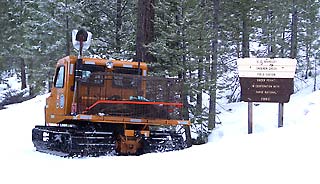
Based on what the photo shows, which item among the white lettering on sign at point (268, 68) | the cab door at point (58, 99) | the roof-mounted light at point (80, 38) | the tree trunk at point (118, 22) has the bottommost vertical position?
the cab door at point (58, 99)

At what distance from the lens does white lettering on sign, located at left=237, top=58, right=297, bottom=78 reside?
10.8 meters

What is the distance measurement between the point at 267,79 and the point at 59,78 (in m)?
5.17

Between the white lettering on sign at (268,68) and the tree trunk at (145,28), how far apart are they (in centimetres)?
616

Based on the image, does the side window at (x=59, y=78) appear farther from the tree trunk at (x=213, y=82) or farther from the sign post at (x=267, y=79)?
the tree trunk at (x=213, y=82)

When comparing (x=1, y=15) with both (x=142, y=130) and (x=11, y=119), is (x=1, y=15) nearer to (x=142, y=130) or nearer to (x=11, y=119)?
(x=11, y=119)

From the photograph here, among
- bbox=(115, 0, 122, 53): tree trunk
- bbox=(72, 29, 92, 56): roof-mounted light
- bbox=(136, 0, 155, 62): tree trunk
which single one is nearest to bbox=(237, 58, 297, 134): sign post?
bbox=(72, 29, 92, 56): roof-mounted light

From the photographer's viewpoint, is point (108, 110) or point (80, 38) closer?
point (108, 110)

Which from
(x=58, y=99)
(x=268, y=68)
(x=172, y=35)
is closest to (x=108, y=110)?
(x=58, y=99)

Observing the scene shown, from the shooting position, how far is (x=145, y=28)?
1681 cm

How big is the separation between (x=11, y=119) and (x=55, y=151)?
9773mm

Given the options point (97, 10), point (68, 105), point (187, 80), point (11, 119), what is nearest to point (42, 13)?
point (97, 10)

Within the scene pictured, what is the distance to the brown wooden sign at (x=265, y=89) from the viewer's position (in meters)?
10.9

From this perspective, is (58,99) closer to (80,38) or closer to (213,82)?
(80,38)

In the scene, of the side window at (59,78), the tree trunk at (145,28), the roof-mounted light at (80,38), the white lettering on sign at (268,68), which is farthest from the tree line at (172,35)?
the white lettering on sign at (268,68)
